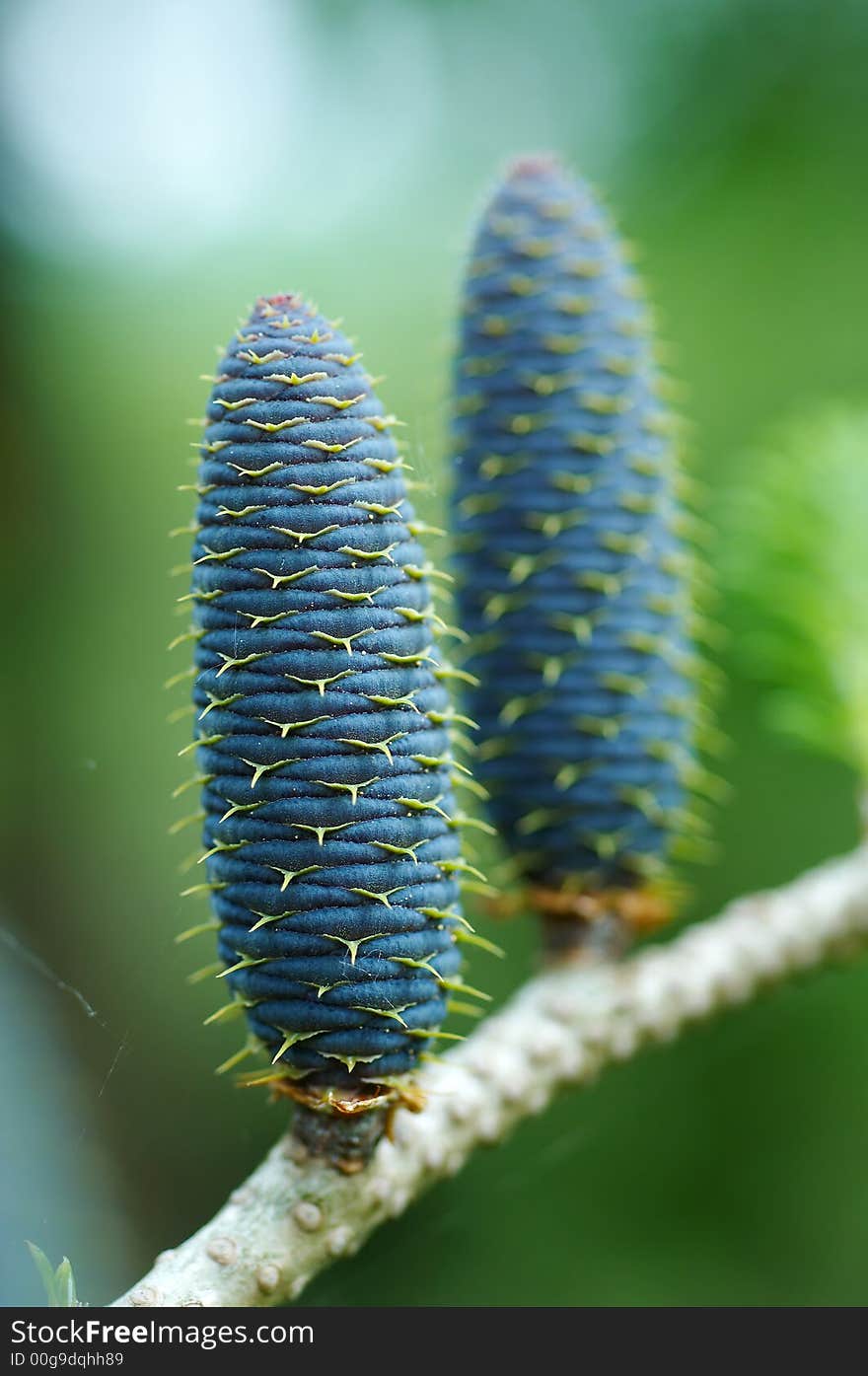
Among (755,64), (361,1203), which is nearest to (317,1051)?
(361,1203)

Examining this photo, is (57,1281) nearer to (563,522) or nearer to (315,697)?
(315,697)

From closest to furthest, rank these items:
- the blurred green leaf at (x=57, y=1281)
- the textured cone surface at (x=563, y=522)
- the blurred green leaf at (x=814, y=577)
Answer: the blurred green leaf at (x=57, y=1281), the textured cone surface at (x=563, y=522), the blurred green leaf at (x=814, y=577)

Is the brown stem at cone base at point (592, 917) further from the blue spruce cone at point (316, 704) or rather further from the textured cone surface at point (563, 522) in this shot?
the blue spruce cone at point (316, 704)

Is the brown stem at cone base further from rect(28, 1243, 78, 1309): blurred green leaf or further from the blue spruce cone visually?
rect(28, 1243, 78, 1309): blurred green leaf

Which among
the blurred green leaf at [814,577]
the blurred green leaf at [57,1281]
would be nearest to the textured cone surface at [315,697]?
the blurred green leaf at [57,1281]

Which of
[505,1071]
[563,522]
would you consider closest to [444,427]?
[563,522]
